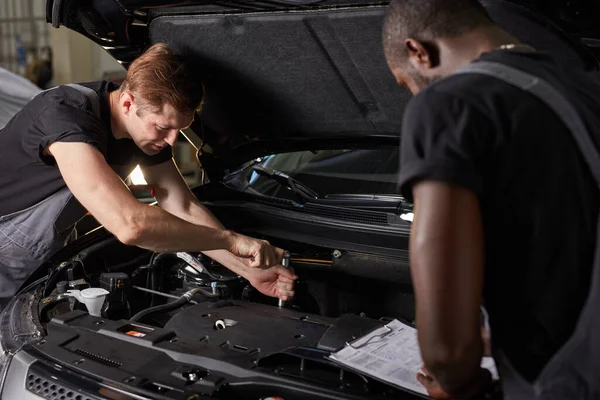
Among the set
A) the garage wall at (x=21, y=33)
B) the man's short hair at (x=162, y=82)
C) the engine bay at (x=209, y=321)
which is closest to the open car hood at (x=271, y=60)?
the man's short hair at (x=162, y=82)

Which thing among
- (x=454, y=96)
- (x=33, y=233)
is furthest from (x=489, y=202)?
(x=33, y=233)

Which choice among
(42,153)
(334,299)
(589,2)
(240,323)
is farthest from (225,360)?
(589,2)

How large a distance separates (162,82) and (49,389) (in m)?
0.90

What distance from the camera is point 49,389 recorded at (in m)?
1.52

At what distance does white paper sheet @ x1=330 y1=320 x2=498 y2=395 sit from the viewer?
1.42 metres

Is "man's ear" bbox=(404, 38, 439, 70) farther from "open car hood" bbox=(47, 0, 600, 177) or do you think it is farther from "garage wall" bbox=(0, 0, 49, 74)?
"garage wall" bbox=(0, 0, 49, 74)

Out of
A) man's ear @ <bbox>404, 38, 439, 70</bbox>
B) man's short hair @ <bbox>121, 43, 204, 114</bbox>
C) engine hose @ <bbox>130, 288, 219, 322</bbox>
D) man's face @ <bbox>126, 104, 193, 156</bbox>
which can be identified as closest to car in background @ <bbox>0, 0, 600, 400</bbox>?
engine hose @ <bbox>130, 288, 219, 322</bbox>

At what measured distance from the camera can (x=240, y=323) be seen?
181 centimetres

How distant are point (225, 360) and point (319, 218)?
30.9 inches

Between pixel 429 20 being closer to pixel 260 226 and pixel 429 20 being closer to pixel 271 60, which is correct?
pixel 271 60

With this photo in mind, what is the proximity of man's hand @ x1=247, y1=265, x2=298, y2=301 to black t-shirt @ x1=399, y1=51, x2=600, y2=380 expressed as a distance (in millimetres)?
1021

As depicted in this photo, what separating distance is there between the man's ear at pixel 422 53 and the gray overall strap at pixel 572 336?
0.09m

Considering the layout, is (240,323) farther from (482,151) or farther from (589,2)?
(589,2)

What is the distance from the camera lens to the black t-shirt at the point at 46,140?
193 cm
